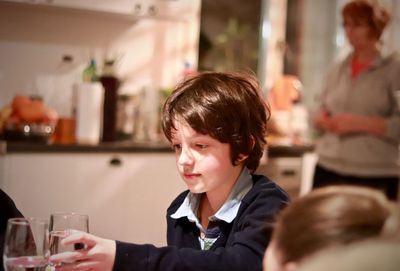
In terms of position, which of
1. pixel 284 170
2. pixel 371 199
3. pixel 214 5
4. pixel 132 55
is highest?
pixel 214 5

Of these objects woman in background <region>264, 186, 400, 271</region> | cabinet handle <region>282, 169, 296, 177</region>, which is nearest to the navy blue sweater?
woman in background <region>264, 186, 400, 271</region>

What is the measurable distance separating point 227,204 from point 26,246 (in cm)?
42

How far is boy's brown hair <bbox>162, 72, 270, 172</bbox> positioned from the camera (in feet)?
3.43

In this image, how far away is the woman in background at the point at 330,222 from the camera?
0.47 meters

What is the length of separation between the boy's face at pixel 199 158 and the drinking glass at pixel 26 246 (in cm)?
32

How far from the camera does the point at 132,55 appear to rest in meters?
2.92

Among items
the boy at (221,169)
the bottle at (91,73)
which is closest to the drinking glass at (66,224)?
the boy at (221,169)

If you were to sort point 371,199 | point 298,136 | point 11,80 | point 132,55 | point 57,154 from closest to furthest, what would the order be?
point 371,199
point 57,154
point 11,80
point 132,55
point 298,136

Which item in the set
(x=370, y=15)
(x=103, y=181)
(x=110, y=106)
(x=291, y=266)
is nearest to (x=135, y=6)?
(x=110, y=106)

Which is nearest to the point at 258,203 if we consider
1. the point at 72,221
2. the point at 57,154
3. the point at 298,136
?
the point at 72,221

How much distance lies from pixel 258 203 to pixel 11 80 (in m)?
1.87

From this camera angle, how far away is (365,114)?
233cm

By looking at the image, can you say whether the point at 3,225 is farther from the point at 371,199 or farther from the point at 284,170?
the point at 284,170

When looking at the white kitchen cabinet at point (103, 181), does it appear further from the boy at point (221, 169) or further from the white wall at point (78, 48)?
the boy at point (221, 169)
